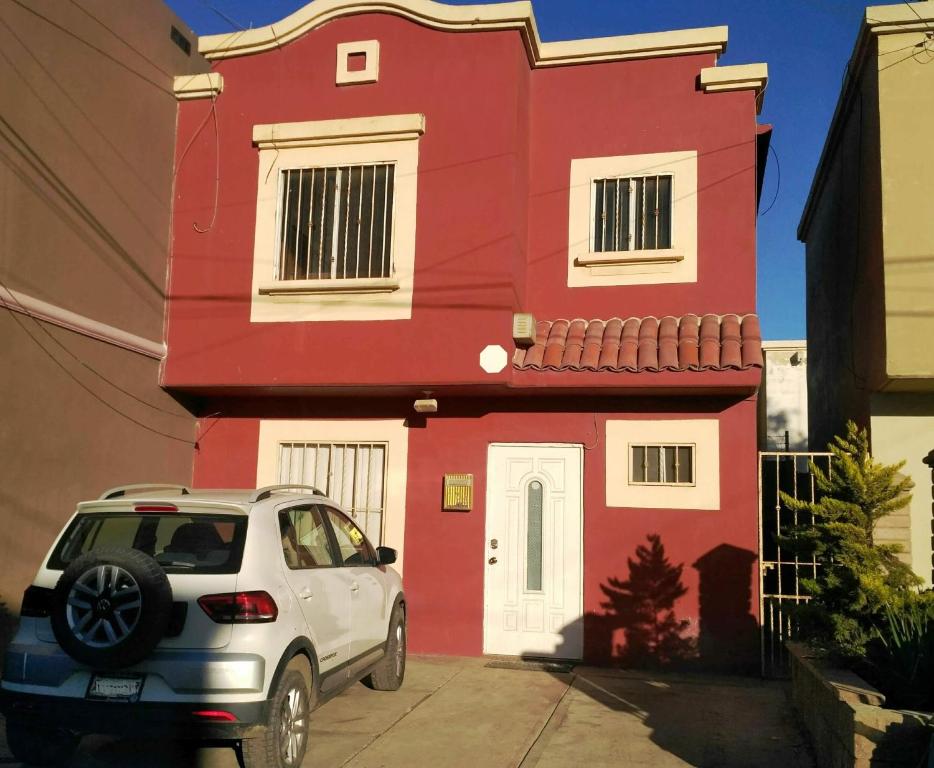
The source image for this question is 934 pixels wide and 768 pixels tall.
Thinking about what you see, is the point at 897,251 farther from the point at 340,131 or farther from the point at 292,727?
the point at 292,727

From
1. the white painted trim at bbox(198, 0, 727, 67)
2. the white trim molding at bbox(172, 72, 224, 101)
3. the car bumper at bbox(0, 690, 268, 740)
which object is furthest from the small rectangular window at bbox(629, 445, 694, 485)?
the white trim molding at bbox(172, 72, 224, 101)

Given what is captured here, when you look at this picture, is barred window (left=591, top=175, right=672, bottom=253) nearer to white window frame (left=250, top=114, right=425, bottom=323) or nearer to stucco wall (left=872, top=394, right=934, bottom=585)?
white window frame (left=250, top=114, right=425, bottom=323)

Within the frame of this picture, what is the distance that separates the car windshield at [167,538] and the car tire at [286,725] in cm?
80

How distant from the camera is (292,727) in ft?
17.6

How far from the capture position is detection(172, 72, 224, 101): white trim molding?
1050 centimetres

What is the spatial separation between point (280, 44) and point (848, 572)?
844 cm

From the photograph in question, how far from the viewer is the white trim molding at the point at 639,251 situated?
991 cm

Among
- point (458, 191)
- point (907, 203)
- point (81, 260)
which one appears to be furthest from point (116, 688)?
point (907, 203)

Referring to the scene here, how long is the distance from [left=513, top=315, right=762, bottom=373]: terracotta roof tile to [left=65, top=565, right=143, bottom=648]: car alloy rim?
5.28 m

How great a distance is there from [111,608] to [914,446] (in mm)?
→ 7622

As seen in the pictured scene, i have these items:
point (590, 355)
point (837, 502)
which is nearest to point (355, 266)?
point (590, 355)

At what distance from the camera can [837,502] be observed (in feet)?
21.4

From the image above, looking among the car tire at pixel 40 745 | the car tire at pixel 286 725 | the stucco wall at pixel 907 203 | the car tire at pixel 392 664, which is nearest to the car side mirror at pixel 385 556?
the car tire at pixel 392 664

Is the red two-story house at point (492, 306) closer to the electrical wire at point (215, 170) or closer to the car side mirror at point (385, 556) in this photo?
the electrical wire at point (215, 170)
